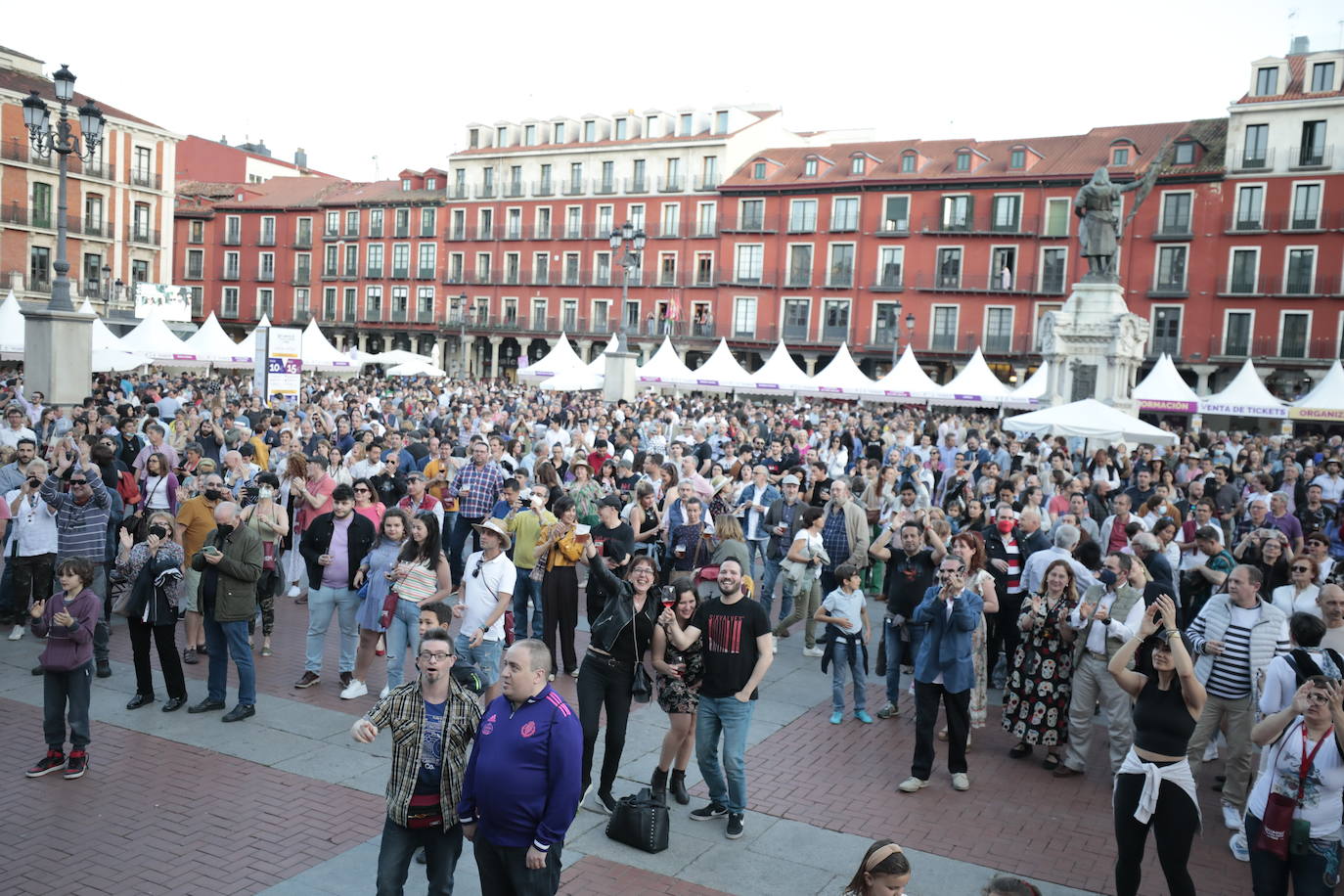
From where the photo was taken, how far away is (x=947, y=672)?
6605mm

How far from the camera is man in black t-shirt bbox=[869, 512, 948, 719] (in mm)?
7953

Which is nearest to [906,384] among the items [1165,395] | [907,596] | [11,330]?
[1165,395]

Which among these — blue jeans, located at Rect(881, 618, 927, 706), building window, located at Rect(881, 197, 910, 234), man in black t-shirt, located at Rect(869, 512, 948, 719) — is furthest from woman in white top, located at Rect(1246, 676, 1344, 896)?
building window, located at Rect(881, 197, 910, 234)

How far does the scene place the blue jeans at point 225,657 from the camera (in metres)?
7.29

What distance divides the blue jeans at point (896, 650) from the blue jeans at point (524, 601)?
2.93 metres

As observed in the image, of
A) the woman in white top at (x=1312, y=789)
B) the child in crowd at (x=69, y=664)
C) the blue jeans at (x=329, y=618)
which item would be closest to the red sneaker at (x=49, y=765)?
the child in crowd at (x=69, y=664)

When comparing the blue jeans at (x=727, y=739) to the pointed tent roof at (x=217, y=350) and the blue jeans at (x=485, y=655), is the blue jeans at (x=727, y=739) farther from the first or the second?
the pointed tent roof at (x=217, y=350)

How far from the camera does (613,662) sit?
19.9ft

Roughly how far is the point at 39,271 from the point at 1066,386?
44.3m

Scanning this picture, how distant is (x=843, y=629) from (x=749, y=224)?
44.6m

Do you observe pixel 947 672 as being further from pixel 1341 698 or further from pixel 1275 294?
pixel 1275 294

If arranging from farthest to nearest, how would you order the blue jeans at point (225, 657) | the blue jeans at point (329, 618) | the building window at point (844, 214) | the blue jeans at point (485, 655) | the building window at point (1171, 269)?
1. the building window at point (844, 214)
2. the building window at point (1171, 269)
3. the blue jeans at point (329, 618)
4. the blue jeans at point (225, 657)
5. the blue jeans at point (485, 655)

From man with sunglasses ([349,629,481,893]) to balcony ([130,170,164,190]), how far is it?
52.4 metres

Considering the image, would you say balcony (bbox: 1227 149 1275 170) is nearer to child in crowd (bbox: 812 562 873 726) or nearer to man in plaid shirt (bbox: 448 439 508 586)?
man in plaid shirt (bbox: 448 439 508 586)
